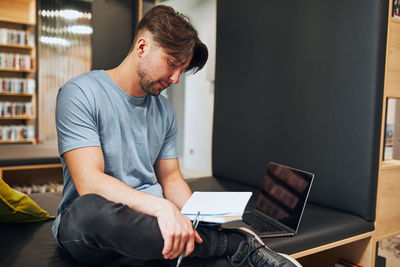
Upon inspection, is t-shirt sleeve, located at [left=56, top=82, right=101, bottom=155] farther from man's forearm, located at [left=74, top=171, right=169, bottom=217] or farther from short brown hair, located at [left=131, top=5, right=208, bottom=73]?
short brown hair, located at [left=131, top=5, right=208, bottom=73]

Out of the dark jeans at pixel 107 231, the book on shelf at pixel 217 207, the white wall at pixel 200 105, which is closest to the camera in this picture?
the dark jeans at pixel 107 231

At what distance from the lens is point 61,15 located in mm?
6070

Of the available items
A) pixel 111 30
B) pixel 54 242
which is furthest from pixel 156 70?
pixel 111 30

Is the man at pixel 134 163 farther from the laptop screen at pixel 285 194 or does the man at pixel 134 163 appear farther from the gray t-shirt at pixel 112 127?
the laptop screen at pixel 285 194

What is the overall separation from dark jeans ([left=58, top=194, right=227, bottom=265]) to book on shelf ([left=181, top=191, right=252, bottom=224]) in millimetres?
187

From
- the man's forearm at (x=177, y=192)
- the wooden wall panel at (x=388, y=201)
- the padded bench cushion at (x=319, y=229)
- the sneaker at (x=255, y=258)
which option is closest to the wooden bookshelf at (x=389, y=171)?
the wooden wall panel at (x=388, y=201)

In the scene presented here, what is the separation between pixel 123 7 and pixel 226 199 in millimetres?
2548

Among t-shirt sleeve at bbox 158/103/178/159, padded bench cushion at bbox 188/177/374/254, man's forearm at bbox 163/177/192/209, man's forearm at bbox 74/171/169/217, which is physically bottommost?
padded bench cushion at bbox 188/177/374/254

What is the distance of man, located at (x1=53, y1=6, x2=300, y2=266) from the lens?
3.33 ft

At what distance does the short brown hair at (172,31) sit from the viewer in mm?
1318

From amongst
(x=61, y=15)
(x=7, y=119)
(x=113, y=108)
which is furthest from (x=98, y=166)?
(x=61, y=15)

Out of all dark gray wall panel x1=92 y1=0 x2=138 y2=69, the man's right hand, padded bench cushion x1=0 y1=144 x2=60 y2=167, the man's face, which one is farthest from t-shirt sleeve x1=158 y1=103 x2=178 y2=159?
dark gray wall panel x1=92 y1=0 x2=138 y2=69

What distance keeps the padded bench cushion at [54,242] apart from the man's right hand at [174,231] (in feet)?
0.56

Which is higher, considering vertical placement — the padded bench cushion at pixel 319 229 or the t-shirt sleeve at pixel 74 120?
the t-shirt sleeve at pixel 74 120
